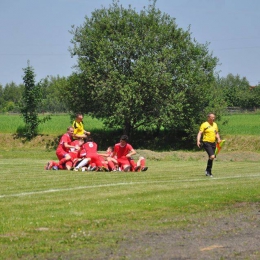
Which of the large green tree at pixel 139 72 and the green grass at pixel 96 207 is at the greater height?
the large green tree at pixel 139 72

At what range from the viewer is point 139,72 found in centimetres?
4853

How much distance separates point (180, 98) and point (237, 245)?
4065 centimetres

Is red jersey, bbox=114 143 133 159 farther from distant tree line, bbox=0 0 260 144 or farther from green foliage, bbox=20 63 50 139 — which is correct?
green foliage, bbox=20 63 50 139

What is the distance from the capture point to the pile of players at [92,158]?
2238cm

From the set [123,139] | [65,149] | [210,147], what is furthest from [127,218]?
[65,149]

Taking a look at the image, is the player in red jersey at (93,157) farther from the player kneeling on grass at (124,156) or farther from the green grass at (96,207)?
the green grass at (96,207)

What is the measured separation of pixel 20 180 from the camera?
17.8m

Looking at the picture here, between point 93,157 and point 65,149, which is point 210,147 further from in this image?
point 65,149

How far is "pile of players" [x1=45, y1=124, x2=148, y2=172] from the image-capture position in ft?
73.4

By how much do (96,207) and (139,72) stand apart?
36.7 metres

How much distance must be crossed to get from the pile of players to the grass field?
3673mm

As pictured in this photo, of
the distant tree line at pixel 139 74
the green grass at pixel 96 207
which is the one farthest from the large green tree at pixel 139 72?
the green grass at pixel 96 207

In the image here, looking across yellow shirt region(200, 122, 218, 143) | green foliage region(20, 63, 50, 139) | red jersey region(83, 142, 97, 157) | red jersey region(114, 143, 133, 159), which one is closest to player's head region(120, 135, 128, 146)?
red jersey region(114, 143, 133, 159)

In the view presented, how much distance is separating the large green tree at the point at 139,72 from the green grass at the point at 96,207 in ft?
95.8
